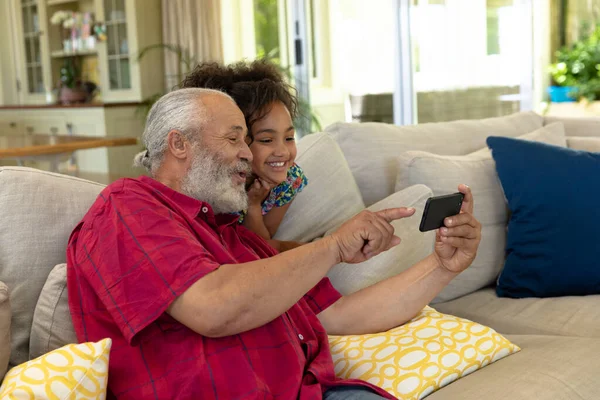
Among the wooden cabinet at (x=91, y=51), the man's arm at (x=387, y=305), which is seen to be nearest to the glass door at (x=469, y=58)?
the wooden cabinet at (x=91, y=51)

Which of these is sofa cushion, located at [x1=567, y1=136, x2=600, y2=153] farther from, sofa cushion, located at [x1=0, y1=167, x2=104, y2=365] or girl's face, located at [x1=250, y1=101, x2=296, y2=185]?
sofa cushion, located at [x1=0, y1=167, x2=104, y2=365]

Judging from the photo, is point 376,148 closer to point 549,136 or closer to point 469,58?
point 549,136

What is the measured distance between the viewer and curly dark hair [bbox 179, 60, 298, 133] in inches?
65.3

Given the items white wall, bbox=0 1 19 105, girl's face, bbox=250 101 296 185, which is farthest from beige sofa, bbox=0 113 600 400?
white wall, bbox=0 1 19 105

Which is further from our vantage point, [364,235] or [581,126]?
[581,126]

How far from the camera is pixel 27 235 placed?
1.31 metres

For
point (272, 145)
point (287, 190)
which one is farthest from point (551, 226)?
point (272, 145)

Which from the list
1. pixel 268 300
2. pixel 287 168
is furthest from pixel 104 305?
pixel 287 168

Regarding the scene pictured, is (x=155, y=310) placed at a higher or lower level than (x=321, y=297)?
higher

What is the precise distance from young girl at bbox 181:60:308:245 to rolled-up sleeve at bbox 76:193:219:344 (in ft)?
1.66

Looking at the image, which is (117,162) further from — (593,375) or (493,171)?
(593,375)

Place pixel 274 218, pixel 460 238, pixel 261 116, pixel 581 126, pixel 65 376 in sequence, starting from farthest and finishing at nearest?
pixel 581 126 → pixel 274 218 → pixel 261 116 → pixel 460 238 → pixel 65 376

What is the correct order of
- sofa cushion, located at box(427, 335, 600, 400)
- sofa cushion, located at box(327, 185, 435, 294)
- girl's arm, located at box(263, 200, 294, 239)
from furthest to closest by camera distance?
girl's arm, located at box(263, 200, 294, 239)
sofa cushion, located at box(327, 185, 435, 294)
sofa cushion, located at box(427, 335, 600, 400)

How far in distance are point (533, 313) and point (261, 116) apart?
0.96 meters
